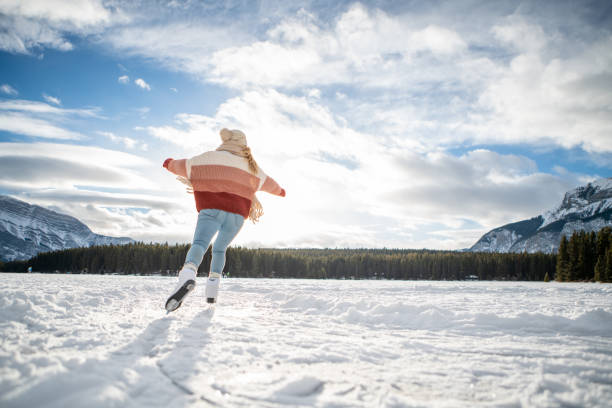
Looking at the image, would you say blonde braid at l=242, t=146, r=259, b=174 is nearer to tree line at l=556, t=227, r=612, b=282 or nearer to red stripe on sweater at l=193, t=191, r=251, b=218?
red stripe on sweater at l=193, t=191, r=251, b=218

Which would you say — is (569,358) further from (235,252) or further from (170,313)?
(235,252)

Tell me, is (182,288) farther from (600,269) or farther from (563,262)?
(563,262)

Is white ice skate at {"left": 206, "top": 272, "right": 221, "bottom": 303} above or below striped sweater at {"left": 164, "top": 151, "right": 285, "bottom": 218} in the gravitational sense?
below

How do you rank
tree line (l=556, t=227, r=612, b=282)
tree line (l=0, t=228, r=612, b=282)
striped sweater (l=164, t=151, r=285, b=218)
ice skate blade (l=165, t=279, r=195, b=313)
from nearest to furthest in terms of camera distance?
ice skate blade (l=165, t=279, r=195, b=313)
striped sweater (l=164, t=151, r=285, b=218)
tree line (l=556, t=227, r=612, b=282)
tree line (l=0, t=228, r=612, b=282)

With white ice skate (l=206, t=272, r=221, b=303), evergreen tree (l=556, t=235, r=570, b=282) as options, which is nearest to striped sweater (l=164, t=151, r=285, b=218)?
white ice skate (l=206, t=272, r=221, b=303)

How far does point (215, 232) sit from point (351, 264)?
86.6m

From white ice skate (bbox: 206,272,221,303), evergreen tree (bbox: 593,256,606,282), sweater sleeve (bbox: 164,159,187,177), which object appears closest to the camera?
white ice skate (bbox: 206,272,221,303)

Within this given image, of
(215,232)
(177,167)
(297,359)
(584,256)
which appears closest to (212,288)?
(215,232)

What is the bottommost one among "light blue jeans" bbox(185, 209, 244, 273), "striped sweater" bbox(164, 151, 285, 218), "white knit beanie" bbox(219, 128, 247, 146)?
"light blue jeans" bbox(185, 209, 244, 273)

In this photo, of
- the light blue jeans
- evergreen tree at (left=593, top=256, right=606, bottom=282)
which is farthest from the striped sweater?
evergreen tree at (left=593, top=256, right=606, bottom=282)

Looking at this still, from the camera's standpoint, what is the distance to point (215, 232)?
4.25m

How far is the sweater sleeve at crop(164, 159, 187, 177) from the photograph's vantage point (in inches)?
179

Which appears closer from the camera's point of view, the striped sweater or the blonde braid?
the striped sweater

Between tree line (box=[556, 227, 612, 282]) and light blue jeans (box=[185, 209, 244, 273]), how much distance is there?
198 ft
